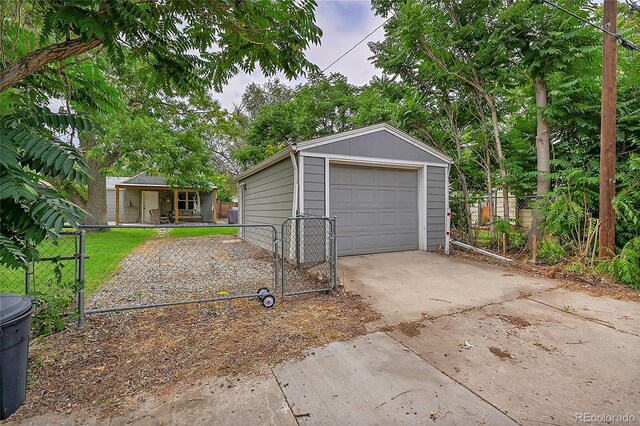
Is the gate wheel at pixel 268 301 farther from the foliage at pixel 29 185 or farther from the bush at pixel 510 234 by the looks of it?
the bush at pixel 510 234

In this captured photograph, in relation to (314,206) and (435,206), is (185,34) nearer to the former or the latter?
(314,206)

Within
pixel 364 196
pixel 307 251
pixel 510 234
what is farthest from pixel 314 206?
pixel 510 234

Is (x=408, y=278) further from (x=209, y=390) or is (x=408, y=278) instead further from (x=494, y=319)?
(x=209, y=390)

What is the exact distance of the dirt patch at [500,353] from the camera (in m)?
2.40

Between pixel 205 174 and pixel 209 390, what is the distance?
38.6 ft

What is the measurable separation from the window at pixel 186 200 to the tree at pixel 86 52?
17017mm

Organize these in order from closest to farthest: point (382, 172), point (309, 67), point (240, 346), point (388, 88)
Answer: point (240, 346)
point (309, 67)
point (382, 172)
point (388, 88)

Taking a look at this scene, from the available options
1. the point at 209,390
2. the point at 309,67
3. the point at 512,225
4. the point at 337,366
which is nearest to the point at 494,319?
the point at 337,366

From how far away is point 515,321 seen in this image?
3080mm

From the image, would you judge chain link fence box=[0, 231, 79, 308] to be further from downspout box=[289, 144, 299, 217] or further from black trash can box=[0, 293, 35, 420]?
downspout box=[289, 144, 299, 217]

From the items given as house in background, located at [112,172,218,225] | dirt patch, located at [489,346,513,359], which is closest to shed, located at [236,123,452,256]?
dirt patch, located at [489,346,513,359]

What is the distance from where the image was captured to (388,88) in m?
8.17

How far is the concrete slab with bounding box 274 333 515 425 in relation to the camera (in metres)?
1.73

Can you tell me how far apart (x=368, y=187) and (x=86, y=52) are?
200 inches
